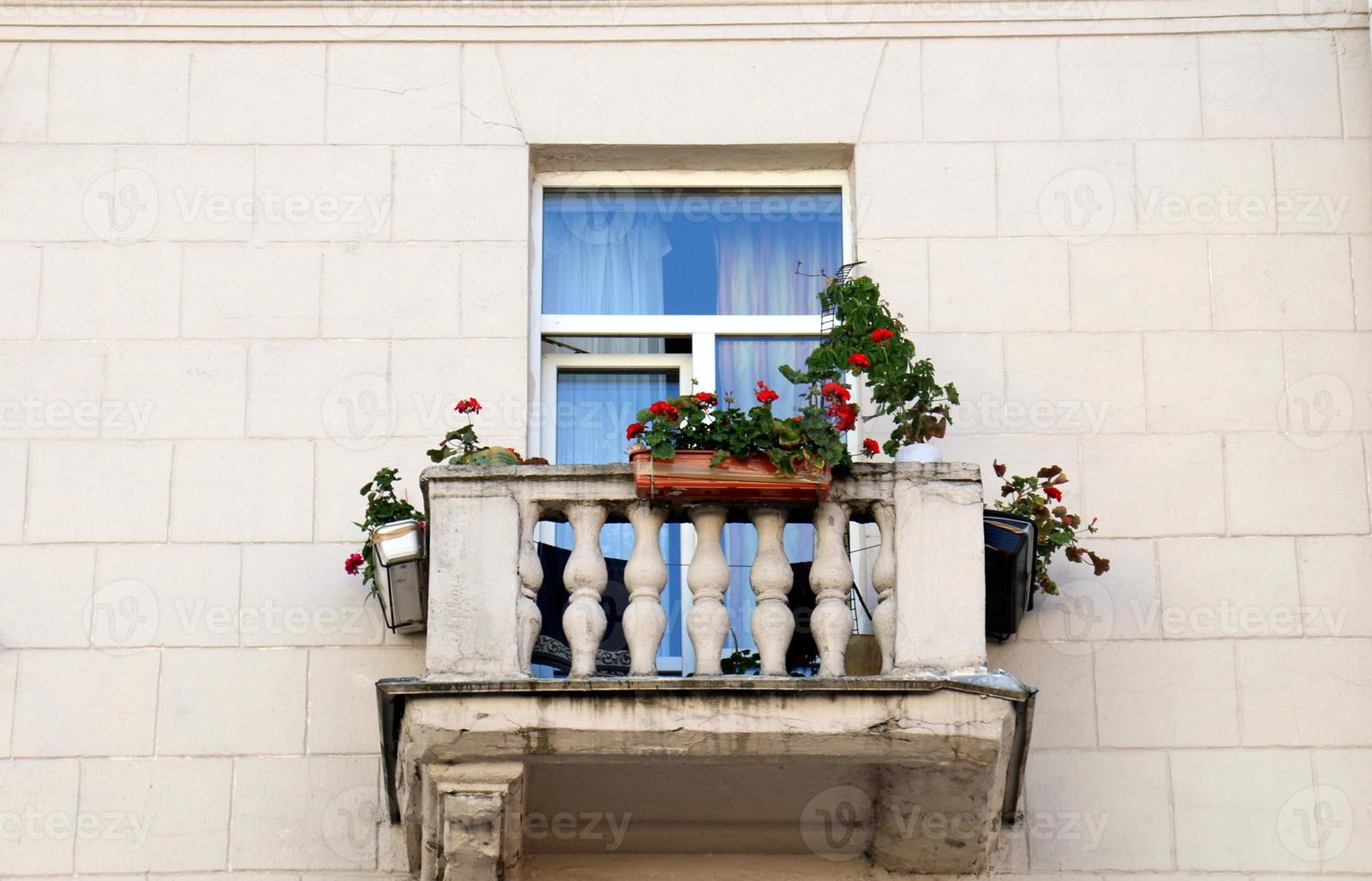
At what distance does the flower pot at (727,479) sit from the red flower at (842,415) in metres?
0.23

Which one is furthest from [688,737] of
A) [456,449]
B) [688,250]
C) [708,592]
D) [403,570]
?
[688,250]

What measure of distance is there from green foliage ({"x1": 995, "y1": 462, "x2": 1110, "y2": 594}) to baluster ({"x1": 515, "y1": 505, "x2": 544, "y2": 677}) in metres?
1.76

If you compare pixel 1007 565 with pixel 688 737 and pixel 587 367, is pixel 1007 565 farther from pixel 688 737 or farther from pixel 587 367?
pixel 587 367

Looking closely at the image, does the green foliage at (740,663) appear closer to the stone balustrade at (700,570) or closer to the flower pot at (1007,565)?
the stone balustrade at (700,570)

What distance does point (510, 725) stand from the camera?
739 centimetres

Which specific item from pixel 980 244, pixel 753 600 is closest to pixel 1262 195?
pixel 980 244

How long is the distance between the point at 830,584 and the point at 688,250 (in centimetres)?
240

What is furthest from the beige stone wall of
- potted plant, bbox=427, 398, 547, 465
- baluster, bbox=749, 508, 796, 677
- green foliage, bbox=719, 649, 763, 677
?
baluster, bbox=749, 508, 796, 677

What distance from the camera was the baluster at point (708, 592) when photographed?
761 centimetres

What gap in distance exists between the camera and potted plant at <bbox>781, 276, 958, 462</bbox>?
821 centimetres

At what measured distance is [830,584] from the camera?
7684 millimetres

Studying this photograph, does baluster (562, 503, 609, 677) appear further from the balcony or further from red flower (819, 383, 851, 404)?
red flower (819, 383, 851, 404)

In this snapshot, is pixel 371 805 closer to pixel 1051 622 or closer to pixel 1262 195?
pixel 1051 622

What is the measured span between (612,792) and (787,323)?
2.31 m
